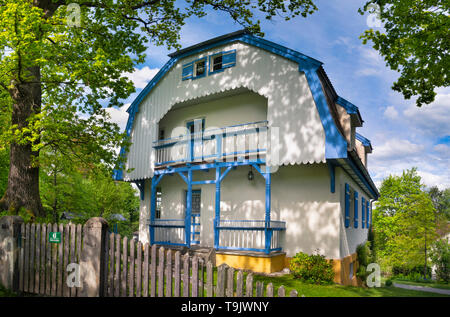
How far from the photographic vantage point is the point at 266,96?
1402 centimetres

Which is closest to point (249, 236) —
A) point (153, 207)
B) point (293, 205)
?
point (293, 205)

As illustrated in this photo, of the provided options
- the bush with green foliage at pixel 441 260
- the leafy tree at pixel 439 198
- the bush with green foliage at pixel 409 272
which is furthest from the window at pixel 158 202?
the leafy tree at pixel 439 198

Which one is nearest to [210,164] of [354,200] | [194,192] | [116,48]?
[194,192]

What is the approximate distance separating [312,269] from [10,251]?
8.67 metres

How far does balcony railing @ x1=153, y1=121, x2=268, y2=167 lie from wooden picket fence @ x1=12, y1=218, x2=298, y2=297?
7.53 m

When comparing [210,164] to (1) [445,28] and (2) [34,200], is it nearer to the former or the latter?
(2) [34,200]

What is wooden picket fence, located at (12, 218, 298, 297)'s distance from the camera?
16.8 feet

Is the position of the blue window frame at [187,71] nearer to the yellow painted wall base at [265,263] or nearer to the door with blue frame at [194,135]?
the door with blue frame at [194,135]

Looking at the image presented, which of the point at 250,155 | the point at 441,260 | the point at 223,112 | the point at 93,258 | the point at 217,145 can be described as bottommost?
the point at 441,260

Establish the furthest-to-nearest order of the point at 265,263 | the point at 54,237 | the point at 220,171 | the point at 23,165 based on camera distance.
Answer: the point at 220,171
the point at 265,263
the point at 23,165
the point at 54,237

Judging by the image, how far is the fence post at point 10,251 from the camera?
28.3ft

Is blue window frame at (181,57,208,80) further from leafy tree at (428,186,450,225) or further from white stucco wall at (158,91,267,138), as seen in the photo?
leafy tree at (428,186,450,225)

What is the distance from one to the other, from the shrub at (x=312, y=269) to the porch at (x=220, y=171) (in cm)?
115

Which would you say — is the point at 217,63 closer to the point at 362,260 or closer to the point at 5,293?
the point at 362,260
